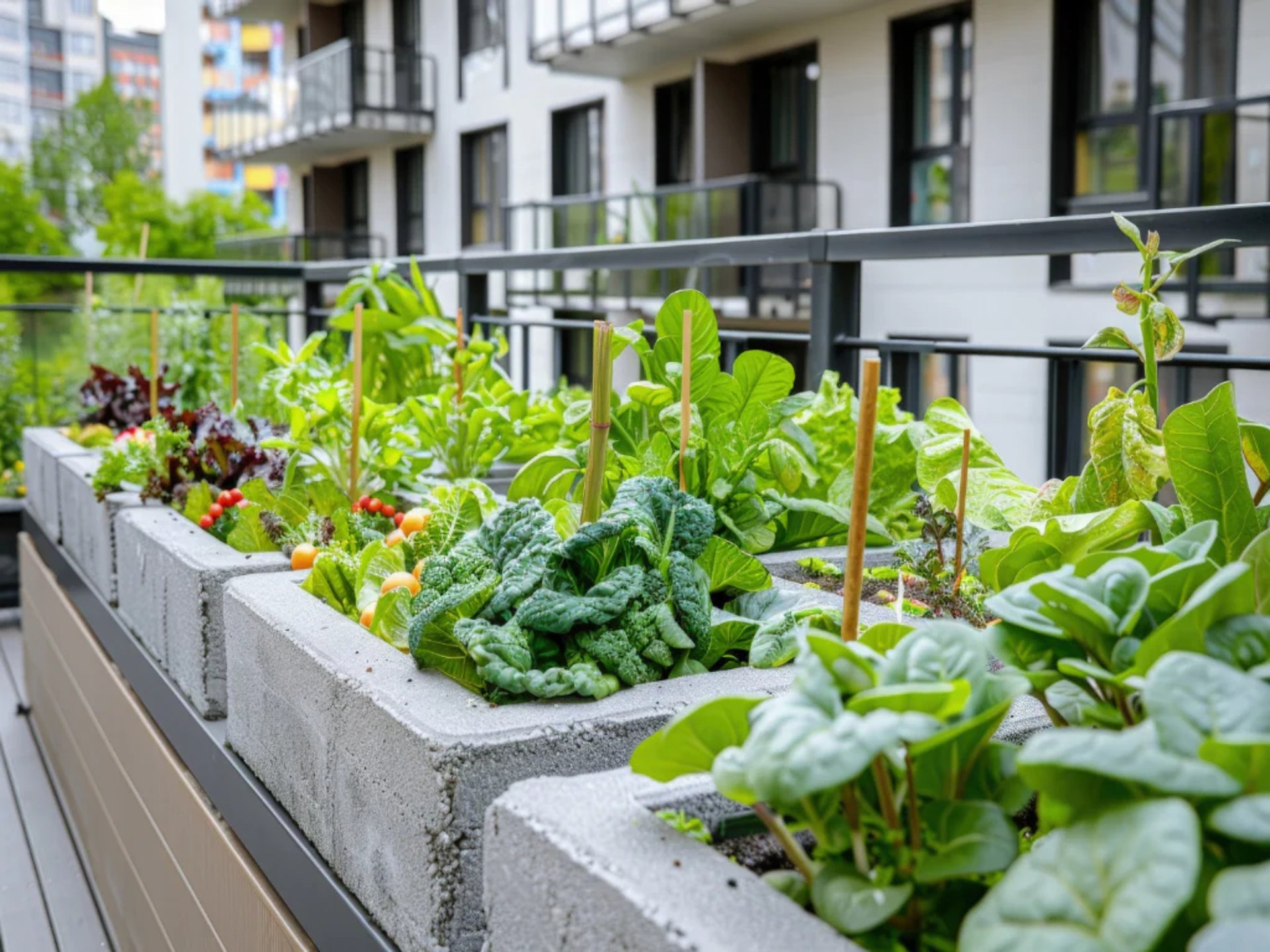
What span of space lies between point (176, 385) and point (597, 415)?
2739 millimetres

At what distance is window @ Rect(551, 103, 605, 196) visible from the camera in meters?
13.7

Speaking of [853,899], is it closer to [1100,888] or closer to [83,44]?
[1100,888]

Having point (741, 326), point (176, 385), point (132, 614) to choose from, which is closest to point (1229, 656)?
point (132, 614)

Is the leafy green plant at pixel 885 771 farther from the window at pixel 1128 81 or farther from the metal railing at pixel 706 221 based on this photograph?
the metal railing at pixel 706 221

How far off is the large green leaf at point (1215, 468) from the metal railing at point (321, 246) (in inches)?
698

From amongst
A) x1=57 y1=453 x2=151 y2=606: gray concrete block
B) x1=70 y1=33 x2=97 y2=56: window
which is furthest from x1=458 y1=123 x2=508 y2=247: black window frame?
x1=70 y1=33 x2=97 y2=56: window

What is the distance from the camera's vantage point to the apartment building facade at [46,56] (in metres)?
76.9

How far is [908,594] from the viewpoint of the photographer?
1.62 m

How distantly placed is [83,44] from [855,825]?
91860mm

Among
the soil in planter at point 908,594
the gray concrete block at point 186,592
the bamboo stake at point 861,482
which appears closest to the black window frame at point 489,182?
the gray concrete block at point 186,592

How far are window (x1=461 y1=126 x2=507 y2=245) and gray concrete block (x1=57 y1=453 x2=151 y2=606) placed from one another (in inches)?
498

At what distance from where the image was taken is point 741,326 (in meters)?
10.8

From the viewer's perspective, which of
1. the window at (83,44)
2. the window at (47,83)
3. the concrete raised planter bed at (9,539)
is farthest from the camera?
the window at (83,44)

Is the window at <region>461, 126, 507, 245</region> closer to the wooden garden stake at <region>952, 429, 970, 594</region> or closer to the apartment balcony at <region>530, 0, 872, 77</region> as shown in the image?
the apartment balcony at <region>530, 0, 872, 77</region>
